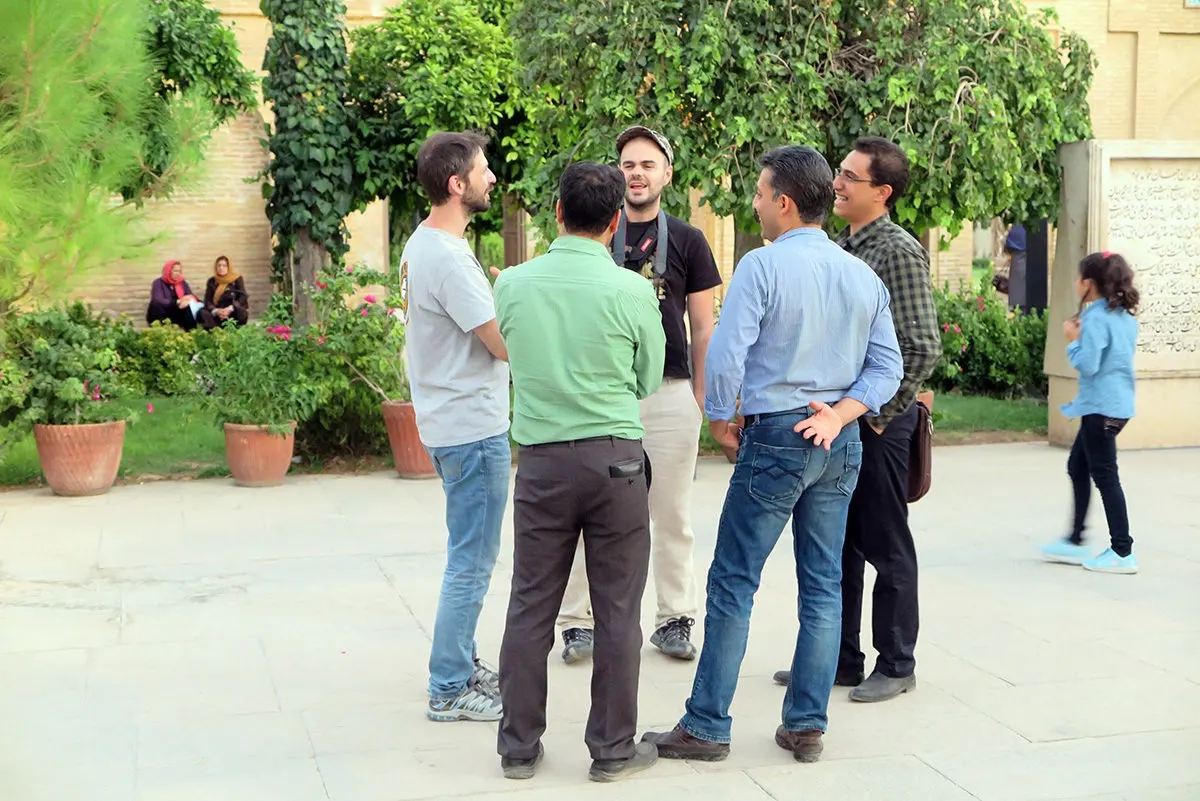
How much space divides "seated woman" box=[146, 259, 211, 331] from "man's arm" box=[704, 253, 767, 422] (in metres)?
13.1

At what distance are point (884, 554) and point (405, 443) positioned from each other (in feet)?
17.0

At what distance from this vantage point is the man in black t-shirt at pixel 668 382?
4988 mm

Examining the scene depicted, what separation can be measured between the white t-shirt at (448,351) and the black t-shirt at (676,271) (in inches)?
31.5

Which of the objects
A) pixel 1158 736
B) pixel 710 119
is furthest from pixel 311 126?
pixel 1158 736

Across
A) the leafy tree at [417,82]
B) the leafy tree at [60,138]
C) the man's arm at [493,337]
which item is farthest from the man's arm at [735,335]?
the leafy tree at [417,82]

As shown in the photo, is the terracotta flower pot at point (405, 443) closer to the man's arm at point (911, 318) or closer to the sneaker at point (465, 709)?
the sneaker at point (465, 709)

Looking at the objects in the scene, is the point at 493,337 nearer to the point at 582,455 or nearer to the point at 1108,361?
the point at 582,455

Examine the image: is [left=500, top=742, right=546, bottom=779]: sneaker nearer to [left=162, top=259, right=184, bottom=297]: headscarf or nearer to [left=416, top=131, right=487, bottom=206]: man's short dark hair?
[left=416, top=131, right=487, bottom=206]: man's short dark hair

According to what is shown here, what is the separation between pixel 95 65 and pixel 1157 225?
742cm

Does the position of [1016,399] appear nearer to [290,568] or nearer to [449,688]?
[290,568]

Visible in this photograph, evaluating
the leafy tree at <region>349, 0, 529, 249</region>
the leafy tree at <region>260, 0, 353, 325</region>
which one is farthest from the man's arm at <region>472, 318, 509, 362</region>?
the leafy tree at <region>349, 0, 529, 249</region>

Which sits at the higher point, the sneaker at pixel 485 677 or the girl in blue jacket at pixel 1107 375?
the girl in blue jacket at pixel 1107 375

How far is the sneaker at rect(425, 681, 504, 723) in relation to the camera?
4512 mm

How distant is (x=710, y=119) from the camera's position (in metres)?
10.1
